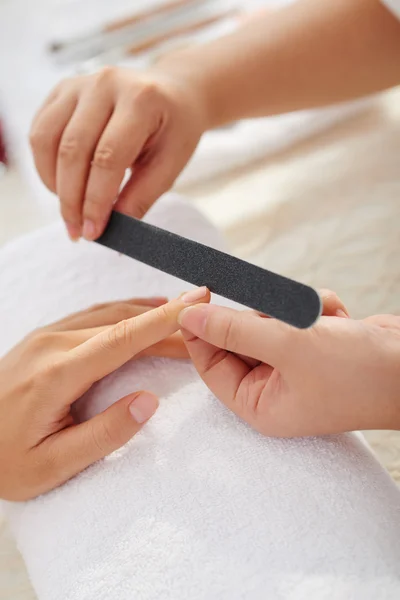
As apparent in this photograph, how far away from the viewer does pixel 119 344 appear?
0.50 m

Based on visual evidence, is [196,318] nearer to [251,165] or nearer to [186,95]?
[186,95]

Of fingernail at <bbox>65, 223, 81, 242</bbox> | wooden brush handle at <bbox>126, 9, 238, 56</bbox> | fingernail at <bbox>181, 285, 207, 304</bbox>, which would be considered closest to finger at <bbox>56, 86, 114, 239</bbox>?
fingernail at <bbox>65, 223, 81, 242</bbox>

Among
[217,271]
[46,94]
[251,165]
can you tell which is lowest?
[251,165]

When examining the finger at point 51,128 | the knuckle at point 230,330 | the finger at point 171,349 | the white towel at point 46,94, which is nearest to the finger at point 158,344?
the finger at point 171,349

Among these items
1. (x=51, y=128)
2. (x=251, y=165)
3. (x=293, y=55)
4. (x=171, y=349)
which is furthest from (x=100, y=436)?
(x=251, y=165)

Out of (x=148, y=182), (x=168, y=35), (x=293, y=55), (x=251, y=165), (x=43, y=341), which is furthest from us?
(x=168, y=35)

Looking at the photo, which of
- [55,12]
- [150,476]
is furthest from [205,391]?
[55,12]

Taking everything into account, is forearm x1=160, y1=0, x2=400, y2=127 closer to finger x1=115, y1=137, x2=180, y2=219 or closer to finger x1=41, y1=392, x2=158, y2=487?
finger x1=115, y1=137, x2=180, y2=219

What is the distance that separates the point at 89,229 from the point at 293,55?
349 millimetres

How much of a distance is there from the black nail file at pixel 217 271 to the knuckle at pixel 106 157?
0.15 ft

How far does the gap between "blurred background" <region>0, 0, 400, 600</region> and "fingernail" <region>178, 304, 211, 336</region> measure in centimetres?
29

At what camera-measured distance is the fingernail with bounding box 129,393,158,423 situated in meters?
0.49

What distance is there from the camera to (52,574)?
0.46 meters

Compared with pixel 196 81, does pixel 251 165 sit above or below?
below
